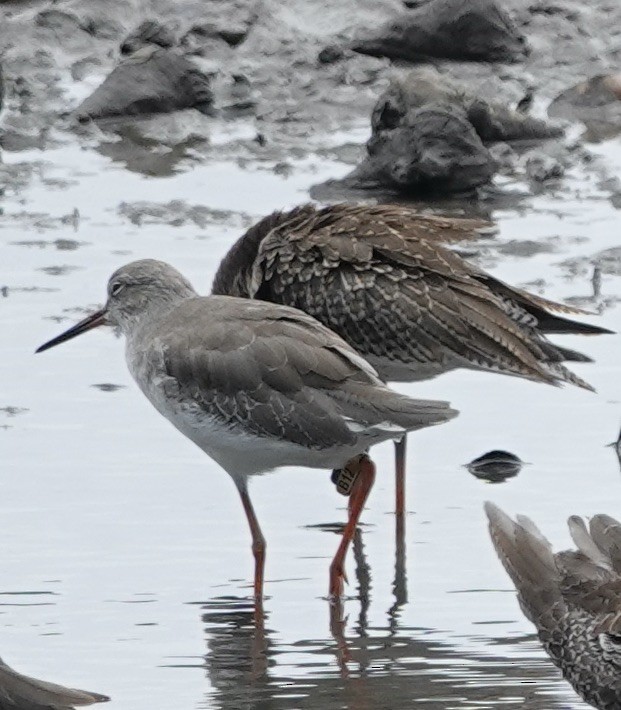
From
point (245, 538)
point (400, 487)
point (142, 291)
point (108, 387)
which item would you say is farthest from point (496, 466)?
point (108, 387)

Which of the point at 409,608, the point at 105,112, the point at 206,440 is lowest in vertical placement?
the point at 409,608

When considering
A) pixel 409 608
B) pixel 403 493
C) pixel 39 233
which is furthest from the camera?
pixel 39 233

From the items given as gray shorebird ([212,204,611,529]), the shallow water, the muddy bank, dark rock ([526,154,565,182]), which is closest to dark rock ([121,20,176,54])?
the muddy bank

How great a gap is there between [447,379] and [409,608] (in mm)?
2799

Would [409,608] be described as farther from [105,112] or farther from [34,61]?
[34,61]

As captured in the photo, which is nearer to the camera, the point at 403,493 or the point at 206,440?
the point at 206,440

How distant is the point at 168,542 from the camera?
8586 mm

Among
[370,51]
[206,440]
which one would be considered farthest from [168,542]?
[370,51]

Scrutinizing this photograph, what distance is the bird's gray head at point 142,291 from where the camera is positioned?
8.83m

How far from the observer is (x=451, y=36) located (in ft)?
54.6

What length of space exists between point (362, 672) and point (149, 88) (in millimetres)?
8782

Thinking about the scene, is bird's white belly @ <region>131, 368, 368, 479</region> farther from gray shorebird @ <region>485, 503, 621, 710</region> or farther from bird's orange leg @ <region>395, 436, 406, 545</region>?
gray shorebird @ <region>485, 503, 621, 710</region>

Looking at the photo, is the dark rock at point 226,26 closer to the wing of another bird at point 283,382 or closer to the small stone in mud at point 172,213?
the small stone in mud at point 172,213

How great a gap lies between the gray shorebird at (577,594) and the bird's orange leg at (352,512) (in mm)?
1089
